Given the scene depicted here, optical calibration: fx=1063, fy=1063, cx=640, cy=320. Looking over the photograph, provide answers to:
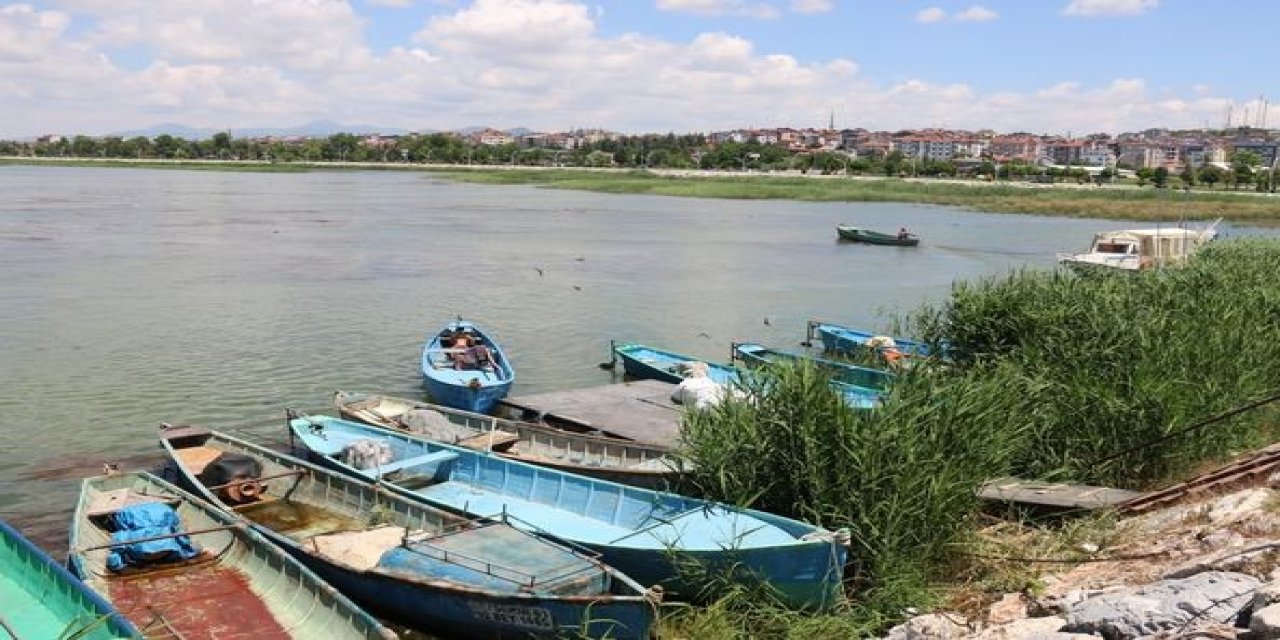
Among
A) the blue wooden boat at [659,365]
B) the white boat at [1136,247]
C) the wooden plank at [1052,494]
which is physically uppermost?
the white boat at [1136,247]

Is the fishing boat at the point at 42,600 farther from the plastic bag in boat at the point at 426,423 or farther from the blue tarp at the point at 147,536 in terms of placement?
the plastic bag in boat at the point at 426,423

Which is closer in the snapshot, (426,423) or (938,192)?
(426,423)

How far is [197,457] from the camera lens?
16.7 metres

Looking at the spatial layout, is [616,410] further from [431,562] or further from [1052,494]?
[1052,494]

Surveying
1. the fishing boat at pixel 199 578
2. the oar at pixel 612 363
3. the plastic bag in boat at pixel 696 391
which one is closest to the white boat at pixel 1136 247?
the oar at pixel 612 363

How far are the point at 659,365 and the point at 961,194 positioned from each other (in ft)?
314

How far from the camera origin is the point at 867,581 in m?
11.2

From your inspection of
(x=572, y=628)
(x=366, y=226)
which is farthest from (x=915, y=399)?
Result: (x=366, y=226)

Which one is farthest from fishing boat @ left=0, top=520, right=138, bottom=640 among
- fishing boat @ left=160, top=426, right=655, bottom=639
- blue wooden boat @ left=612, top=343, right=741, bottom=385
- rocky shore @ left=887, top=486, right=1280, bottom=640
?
blue wooden boat @ left=612, top=343, right=741, bottom=385

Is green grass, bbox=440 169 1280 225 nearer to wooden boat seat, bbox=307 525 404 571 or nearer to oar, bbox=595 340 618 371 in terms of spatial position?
oar, bbox=595 340 618 371

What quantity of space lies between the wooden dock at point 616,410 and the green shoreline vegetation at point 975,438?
5288 mm

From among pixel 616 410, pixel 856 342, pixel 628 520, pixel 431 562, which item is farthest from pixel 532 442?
pixel 856 342

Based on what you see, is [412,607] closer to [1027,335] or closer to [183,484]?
[183,484]

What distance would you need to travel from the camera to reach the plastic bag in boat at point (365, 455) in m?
15.8
